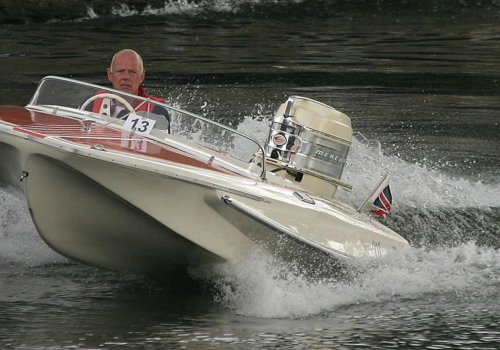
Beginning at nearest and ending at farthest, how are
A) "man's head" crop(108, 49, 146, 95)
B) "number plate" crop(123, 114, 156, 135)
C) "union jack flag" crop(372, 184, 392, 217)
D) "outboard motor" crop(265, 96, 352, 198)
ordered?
1. "number plate" crop(123, 114, 156, 135)
2. "union jack flag" crop(372, 184, 392, 217)
3. "outboard motor" crop(265, 96, 352, 198)
4. "man's head" crop(108, 49, 146, 95)

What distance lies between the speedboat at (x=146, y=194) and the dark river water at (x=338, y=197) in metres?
0.23

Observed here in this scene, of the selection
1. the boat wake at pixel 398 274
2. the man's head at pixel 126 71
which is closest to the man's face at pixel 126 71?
the man's head at pixel 126 71

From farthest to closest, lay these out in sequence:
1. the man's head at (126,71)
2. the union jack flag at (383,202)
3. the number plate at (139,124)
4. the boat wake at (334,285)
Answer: the man's head at (126,71)
the union jack flag at (383,202)
the number plate at (139,124)
the boat wake at (334,285)

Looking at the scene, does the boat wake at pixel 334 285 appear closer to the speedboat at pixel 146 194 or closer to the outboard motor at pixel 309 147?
the speedboat at pixel 146 194

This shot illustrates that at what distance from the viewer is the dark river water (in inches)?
213

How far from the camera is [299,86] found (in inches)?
583

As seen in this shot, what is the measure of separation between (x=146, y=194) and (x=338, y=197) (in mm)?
3893

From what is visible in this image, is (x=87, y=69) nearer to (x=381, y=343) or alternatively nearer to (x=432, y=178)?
(x=432, y=178)

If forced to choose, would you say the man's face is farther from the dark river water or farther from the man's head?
the dark river water

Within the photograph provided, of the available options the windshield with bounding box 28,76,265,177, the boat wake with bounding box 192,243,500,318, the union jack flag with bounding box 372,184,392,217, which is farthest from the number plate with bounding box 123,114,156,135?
the union jack flag with bounding box 372,184,392,217

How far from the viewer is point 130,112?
20.6 feet

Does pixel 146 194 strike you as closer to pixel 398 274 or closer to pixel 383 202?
pixel 398 274

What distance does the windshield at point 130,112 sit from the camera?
607 centimetres

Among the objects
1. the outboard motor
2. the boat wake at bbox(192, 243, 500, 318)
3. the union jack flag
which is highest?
the outboard motor
